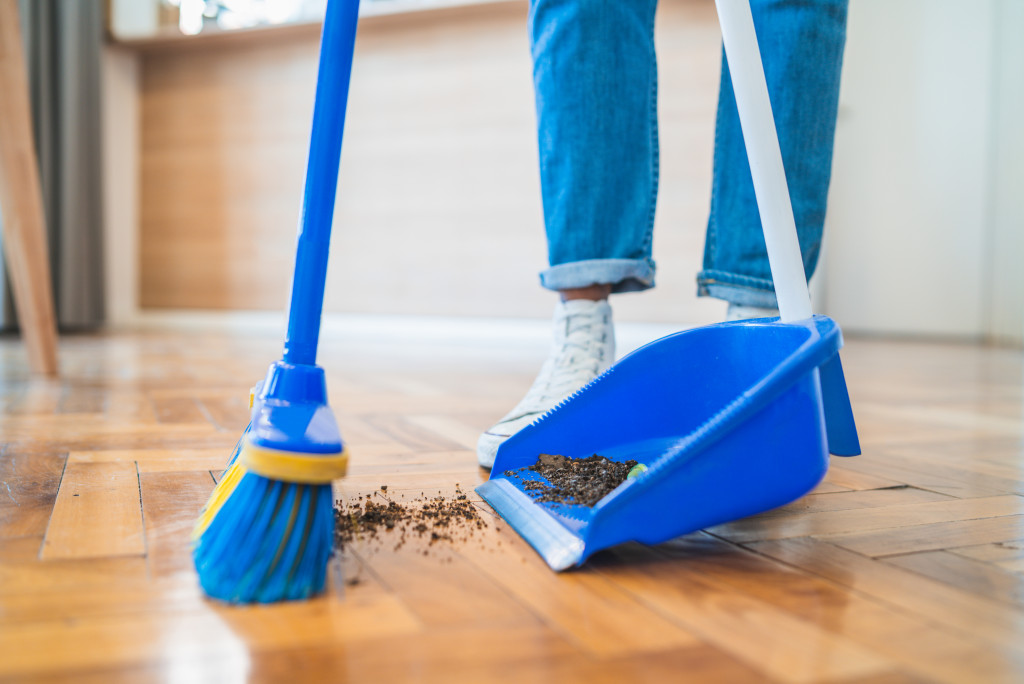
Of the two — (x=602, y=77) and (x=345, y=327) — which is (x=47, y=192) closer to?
(x=345, y=327)

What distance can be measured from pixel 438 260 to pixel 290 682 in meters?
1.95

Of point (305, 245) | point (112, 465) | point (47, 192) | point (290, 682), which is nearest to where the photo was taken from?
point (290, 682)

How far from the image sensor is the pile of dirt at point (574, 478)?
17.8 inches

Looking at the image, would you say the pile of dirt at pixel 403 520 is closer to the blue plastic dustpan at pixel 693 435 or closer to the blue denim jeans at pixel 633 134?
the blue plastic dustpan at pixel 693 435

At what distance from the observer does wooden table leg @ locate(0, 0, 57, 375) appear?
1.01m

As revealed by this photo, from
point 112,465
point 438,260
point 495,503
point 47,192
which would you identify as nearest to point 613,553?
point 495,503

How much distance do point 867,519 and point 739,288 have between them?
233 millimetres

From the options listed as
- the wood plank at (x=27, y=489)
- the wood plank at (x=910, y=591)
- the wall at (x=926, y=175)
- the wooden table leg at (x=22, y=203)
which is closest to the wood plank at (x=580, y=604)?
the wood plank at (x=910, y=591)

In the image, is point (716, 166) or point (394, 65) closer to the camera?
point (716, 166)

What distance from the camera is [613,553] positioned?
16.0 inches

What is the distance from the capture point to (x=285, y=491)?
34cm

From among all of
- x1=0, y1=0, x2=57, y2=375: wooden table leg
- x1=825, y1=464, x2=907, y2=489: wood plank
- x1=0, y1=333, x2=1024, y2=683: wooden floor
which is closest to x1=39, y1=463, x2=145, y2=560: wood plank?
x1=0, y1=333, x2=1024, y2=683: wooden floor

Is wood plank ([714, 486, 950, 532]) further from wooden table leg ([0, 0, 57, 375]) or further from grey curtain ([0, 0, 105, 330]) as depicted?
grey curtain ([0, 0, 105, 330])

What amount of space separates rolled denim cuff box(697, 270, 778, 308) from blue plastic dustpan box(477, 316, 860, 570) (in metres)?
0.18
